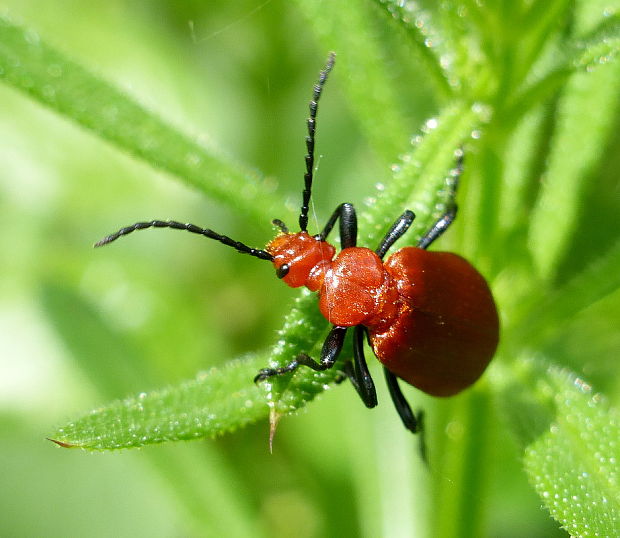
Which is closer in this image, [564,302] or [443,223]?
[564,302]

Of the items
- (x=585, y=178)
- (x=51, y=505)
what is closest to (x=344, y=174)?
(x=585, y=178)

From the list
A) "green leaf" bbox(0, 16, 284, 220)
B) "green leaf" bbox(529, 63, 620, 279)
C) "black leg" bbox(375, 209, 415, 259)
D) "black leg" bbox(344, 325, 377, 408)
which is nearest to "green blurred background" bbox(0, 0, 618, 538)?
"green leaf" bbox(0, 16, 284, 220)

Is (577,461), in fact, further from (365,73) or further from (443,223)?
(365,73)

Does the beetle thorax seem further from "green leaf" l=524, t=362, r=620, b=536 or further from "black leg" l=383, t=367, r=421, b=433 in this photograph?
"green leaf" l=524, t=362, r=620, b=536

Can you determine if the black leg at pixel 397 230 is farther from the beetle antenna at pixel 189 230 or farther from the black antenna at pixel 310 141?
the beetle antenna at pixel 189 230

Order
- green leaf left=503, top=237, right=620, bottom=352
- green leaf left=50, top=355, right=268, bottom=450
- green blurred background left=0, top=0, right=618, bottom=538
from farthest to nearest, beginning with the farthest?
green blurred background left=0, top=0, right=618, bottom=538
green leaf left=503, top=237, right=620, bottom=352
green leaf left=50, top=355, right=268, bottom=450

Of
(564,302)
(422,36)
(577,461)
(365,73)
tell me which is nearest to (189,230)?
(365,73)
